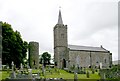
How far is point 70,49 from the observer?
6512 centimetres

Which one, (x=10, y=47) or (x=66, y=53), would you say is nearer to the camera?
(x=10, y=47)

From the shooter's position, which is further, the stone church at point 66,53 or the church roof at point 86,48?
the church roof at point 86,48

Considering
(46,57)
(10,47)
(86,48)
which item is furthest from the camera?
(46,57)

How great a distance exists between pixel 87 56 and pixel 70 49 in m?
5.62

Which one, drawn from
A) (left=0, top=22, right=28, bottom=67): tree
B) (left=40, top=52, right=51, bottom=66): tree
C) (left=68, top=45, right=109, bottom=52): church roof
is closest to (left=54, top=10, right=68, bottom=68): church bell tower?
(left=68, top=45, right=109, bottom=52): church roof

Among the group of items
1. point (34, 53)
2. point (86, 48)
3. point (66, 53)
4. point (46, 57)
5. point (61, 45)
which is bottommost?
point (34, 53)

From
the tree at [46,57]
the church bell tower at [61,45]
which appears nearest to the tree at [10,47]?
the church bell tower at [61,45]

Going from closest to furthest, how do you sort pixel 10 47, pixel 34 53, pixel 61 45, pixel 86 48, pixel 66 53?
1. pixel 10 47
2. pixel 34 53
3. pixel 66 53
4. pixel 61 45
5. pixel 86 48

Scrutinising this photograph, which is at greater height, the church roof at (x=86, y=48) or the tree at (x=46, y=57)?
the church roof at (x=86, y=48)

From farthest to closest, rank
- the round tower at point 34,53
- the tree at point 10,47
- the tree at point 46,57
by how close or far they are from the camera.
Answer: the tree at point 46,57, the round tower at point 34,53, the tree at point 10,47

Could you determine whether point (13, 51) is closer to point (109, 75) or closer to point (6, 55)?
point (6, 55)

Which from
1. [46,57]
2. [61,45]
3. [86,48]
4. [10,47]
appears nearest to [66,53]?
[61,45]

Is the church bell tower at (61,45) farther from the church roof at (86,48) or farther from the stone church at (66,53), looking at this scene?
the church roof at (86,48)

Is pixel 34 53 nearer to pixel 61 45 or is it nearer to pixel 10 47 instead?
pixel 61 45
